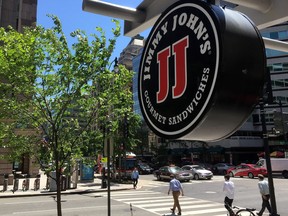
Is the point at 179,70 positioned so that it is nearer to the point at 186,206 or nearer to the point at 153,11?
the point at 153,11

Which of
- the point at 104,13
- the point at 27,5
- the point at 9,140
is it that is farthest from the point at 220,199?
the point at 27,5

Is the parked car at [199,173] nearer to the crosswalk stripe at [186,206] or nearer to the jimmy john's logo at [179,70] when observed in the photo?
the crosswalk stripe at [186,206]

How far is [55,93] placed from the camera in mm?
8344

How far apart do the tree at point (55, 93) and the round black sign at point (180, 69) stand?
6.26 meters

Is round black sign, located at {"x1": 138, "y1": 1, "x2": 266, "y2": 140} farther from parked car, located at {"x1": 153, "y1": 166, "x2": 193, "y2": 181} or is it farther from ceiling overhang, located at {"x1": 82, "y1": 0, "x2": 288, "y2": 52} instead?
parked car, located at {"x1": 153, "y1": 166, "x2": 193, "y2": 181}

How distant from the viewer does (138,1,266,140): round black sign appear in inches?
60.6

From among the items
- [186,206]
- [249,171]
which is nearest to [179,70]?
[186,206]

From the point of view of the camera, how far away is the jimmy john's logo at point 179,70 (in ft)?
5.10

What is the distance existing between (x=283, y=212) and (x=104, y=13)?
14279 millimetres

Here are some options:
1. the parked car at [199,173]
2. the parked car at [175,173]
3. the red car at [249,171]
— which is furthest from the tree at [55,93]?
the red car at [249,171]

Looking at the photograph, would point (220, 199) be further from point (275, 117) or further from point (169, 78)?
point (169, 78)

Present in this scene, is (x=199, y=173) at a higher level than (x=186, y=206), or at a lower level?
higher

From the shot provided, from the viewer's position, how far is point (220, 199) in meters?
18.5

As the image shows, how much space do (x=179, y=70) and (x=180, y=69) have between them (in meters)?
0.01
